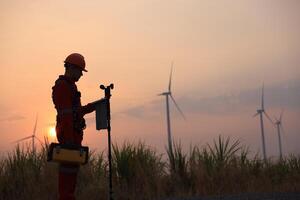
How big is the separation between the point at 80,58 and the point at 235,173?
278 inches

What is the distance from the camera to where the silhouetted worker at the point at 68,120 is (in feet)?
23.6

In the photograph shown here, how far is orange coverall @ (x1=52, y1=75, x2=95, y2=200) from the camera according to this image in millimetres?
7199

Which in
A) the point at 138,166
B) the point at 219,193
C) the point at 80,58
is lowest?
the point at 219,193

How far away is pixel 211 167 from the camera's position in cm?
1380

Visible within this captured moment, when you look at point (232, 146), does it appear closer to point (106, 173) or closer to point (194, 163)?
point (194, 163)

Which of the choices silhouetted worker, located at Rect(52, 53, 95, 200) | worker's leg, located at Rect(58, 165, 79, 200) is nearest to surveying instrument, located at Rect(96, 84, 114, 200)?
silhouetted worker, located at Rect(52, 53, 95, 200)

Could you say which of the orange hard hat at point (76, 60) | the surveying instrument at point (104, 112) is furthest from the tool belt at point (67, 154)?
the orange hard hat at point (76, 60)

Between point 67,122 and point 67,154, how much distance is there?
18.0 inches

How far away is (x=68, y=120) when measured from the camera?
7.21m

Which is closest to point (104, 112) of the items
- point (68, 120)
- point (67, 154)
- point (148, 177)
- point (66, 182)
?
point (68, 120)

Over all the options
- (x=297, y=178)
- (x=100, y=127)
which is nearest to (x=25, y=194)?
(x=100, y=127)

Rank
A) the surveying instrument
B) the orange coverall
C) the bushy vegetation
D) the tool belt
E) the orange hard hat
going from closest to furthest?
the tool belt → the orange coverall → the surveying instrument → the orange hard hat → the bushy vegetation

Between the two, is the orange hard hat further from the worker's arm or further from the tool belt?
the tool belt

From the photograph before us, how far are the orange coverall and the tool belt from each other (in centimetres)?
12
